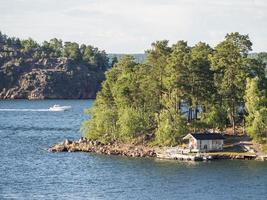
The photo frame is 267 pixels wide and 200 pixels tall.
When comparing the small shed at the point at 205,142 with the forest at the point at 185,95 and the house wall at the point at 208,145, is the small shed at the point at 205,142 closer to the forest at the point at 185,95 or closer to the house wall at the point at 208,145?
the house wall at the point at 208,145

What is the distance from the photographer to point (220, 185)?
98.6m

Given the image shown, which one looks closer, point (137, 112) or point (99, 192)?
point (99, 192)

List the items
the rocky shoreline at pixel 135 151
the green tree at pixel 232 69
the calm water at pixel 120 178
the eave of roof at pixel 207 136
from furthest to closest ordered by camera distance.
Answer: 1. the green tree at pixel 232 69
2. the eave of roof at pixel 207 136
3. the rocky shoreline at pixel 135 151
4. the calm water at pixel 120 178

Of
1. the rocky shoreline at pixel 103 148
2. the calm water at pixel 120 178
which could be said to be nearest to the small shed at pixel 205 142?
the rocky shoreline at pixel 103 148

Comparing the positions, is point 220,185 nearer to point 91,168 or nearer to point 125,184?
point 125,184

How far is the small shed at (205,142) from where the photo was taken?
12231 cm

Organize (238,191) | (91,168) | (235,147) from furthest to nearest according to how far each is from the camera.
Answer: (235,147)
(91,168)
(238,191)

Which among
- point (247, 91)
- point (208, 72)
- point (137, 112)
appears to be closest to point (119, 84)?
point (137, 112)

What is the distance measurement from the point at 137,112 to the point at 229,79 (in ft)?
57.6

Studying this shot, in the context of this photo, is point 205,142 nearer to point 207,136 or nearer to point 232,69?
point 207,136

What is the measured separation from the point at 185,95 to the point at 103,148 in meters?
17.4

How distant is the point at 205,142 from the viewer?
122688 millimetres

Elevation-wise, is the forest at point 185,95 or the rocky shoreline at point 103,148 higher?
the forest at point 185,95

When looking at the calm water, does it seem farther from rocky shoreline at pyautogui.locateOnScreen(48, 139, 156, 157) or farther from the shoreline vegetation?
the shoreline vegetation
